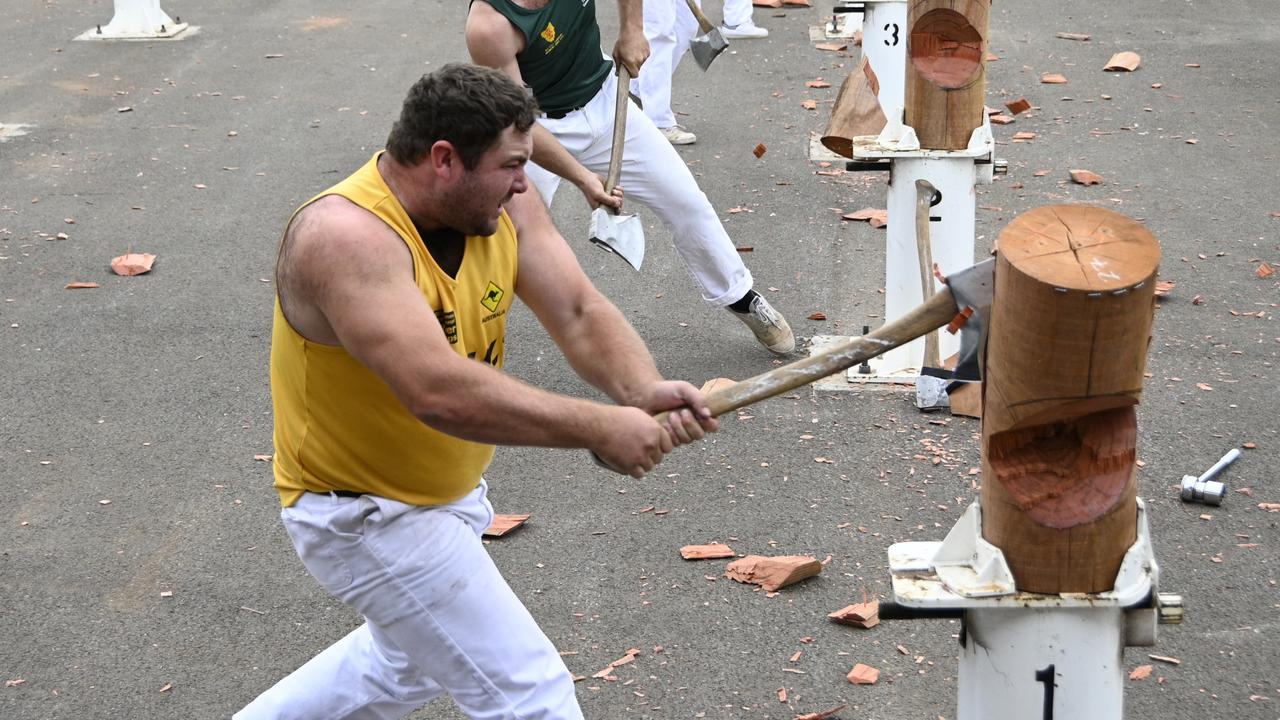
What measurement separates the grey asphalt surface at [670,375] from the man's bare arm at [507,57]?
1160mm

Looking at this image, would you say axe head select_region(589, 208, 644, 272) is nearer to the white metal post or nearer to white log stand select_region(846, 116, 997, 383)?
white log stand select_region(846, 116, 997, 383)

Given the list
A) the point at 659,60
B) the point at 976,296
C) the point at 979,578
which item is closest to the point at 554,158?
the point at 976,296

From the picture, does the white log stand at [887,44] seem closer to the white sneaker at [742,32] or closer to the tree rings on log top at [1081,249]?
the white sneaker at [742,32]

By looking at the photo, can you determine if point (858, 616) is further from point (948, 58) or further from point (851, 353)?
point (948, 58)

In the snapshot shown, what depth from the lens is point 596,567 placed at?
516 centimetres

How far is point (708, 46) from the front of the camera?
31.3ft

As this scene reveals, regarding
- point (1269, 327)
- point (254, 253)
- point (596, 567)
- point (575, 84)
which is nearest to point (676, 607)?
point (596, 567)

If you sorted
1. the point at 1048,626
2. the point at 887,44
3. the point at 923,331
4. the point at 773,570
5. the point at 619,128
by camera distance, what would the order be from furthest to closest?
1. the point at 887,44
2. the point at 619,128
3. the point at 773,570
4. the point at 923,331
5. the point at 1048,626

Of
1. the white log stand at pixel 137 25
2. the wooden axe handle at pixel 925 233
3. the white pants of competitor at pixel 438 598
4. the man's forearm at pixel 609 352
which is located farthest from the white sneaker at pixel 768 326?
the white log stand at pixel 137 25

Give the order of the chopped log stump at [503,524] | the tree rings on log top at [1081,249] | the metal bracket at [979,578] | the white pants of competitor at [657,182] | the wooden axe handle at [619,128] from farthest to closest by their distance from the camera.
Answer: the white pants of competitor at [657,182], the wooden axe handle at [619,128], the chopped log stump at [503,524], the metal bracket at [979,578], the tree rings on log top at [1081,249]

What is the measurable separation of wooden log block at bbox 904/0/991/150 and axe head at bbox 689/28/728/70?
3.94 meters

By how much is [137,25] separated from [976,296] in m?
11.9

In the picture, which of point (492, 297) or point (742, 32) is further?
point (742, 32)

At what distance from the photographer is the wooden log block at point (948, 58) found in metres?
5.55
